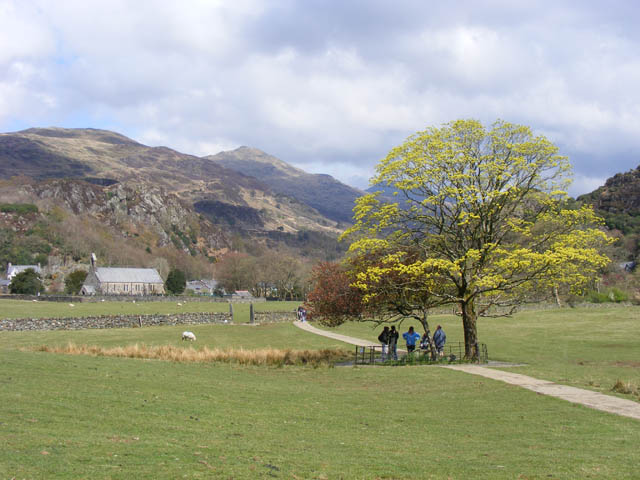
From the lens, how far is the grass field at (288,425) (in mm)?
9172

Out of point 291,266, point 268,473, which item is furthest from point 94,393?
point 291,266

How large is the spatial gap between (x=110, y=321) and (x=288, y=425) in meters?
48.6

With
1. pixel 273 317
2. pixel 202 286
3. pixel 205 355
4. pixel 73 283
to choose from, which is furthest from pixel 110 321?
pixel 202 286

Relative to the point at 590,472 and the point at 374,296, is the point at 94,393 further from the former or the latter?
the point at 374,296

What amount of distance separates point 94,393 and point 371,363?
54.5 feet

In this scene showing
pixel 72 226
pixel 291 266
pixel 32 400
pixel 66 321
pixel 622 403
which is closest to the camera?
pixel 32 400

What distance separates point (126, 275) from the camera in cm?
13425

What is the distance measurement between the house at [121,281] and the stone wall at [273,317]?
66.3 metres

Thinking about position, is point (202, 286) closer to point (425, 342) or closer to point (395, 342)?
point (425, 342)

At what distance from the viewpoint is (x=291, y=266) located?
139625 mm

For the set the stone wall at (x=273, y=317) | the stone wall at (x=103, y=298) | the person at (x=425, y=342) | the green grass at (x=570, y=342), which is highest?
the stone wall at (x=103, y=298)

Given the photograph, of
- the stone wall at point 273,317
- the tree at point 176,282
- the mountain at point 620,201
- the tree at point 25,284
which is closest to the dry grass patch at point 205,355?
the stone wall at point 273,317

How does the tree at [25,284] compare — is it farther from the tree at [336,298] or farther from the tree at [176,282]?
the tree at [336,298]

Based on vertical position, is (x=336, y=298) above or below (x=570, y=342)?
above
